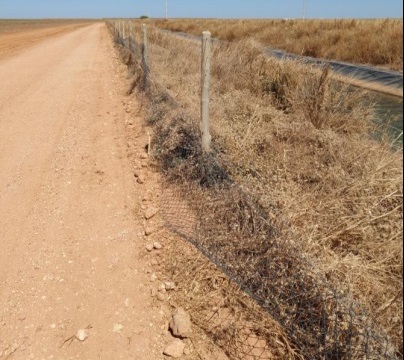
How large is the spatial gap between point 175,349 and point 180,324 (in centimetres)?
17

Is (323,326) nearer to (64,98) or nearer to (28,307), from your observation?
(28,307)

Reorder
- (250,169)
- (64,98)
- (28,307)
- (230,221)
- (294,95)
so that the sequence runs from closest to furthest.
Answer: (28,307) → (230,221) → (250,169) → (294,95) → (64,98)

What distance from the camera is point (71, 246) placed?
338 centimetres

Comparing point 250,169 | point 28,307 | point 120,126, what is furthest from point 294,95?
point 28,307

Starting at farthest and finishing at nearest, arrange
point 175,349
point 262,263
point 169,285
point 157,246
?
point 157,246
point 169,285
point 262,263
point 175,349

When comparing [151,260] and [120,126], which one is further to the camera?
[120,126]

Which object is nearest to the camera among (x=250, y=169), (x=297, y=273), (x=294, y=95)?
(x=297, y=273)

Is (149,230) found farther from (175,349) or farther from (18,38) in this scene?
(18,38)

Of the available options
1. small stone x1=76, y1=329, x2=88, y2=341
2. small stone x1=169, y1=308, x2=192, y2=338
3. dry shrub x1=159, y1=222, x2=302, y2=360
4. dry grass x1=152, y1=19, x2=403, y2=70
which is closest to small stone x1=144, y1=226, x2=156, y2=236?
dry shrub x1=159, y1=222, x2=302, y2=360

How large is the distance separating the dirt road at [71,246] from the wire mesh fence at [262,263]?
580mm

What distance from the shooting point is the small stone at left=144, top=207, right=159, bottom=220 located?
148 inches

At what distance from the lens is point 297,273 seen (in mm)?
2488

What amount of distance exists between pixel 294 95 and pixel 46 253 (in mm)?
4343

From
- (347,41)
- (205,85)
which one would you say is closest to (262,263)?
(205,85)
